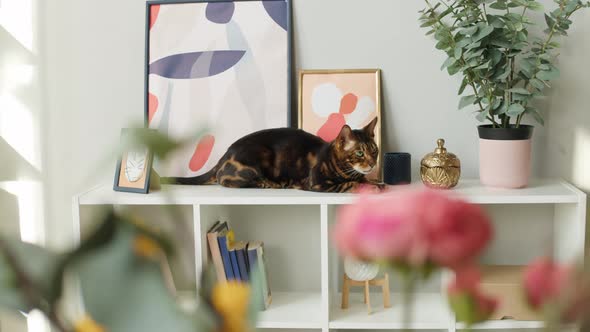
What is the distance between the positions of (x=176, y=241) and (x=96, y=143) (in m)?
2.10

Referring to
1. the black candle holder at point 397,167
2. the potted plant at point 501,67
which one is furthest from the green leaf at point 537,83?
the black candle holder at point 397,167

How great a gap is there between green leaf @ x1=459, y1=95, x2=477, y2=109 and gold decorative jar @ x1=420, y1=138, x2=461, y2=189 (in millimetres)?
117

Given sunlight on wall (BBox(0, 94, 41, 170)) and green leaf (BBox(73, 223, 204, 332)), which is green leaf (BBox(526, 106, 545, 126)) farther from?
green leaf (BBox(73, 223, 204, 332))

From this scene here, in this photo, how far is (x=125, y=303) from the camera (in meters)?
0.38

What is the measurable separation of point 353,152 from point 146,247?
5.49 ft

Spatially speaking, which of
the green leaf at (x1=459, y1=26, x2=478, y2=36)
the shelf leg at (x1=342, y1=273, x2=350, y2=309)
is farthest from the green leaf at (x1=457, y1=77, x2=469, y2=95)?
the shelf leg at (x1=342, y1=273, x2=350, y2=309)

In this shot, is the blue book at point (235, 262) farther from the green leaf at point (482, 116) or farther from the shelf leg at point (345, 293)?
the green leaf at point (482, 116)

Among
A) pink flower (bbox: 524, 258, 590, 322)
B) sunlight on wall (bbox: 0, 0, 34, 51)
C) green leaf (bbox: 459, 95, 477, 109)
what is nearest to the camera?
pink flower (bbox: 524, 258, 590, 322)

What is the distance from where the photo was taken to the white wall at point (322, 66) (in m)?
2.26

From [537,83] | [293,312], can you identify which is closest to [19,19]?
[293,312]

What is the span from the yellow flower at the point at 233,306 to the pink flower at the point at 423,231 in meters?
0.07

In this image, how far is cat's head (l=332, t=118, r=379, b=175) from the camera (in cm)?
205

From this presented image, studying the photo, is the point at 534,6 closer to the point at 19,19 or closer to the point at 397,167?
the point at 397,167

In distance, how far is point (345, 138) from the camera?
2061mm
